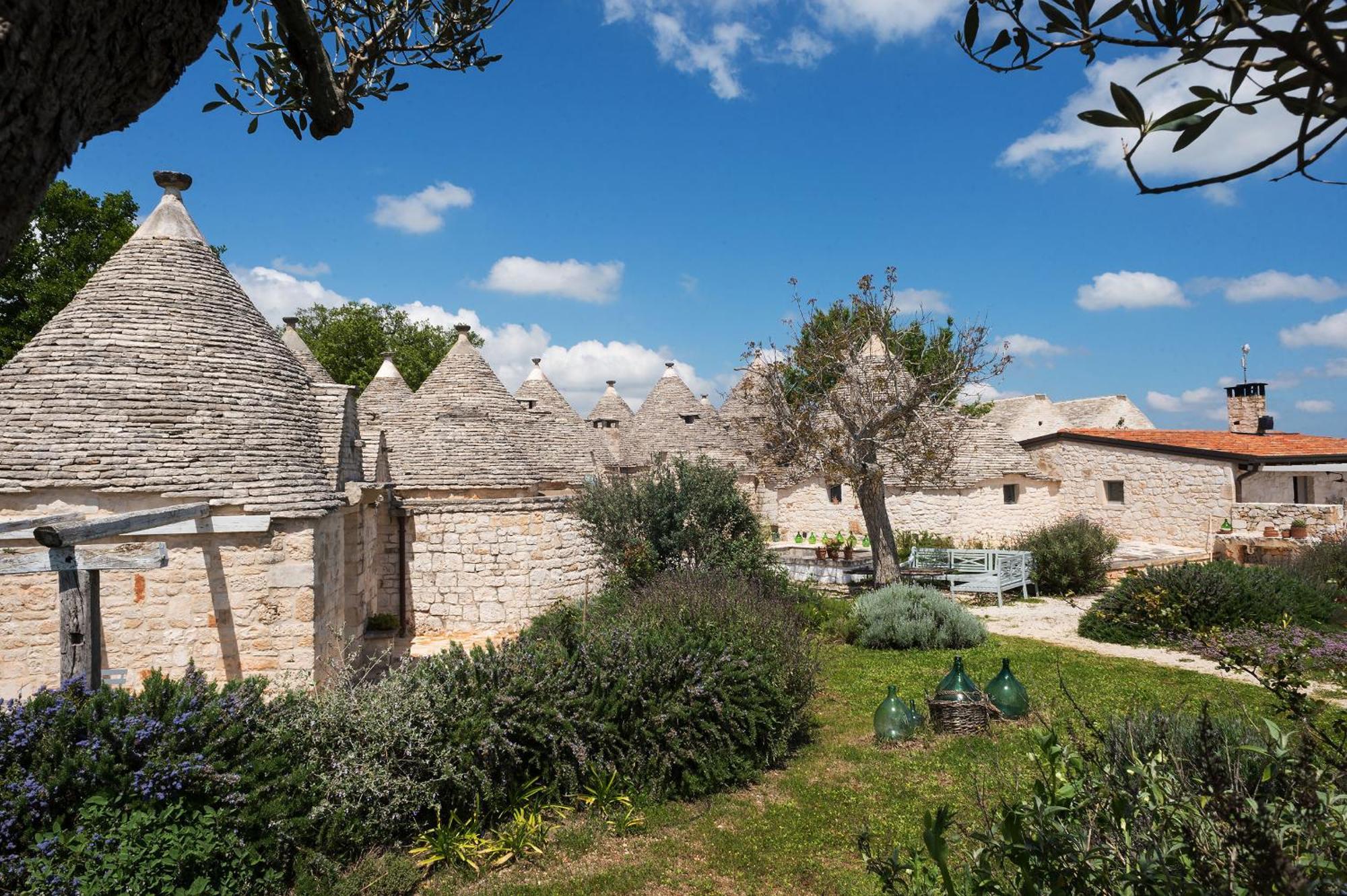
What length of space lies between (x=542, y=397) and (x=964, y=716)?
74.9 ft

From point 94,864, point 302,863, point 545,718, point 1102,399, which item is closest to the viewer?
point 94,864

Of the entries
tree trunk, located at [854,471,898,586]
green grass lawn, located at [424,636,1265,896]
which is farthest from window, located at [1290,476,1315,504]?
green grass lawn, located at [424,636,1265,896]

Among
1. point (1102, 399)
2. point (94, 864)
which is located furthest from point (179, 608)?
point (1102, 399)

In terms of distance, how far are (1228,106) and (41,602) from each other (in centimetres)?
1065

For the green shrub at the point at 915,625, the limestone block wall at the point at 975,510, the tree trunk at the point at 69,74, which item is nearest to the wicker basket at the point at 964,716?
the green shrub at the point at 915,625

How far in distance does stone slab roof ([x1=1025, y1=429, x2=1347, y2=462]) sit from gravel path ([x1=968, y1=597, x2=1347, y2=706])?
6809 millimetres

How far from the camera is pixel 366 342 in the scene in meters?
37.2

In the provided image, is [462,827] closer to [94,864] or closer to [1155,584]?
[94,864]

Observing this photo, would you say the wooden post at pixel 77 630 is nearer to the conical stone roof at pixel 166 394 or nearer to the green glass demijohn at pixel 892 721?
the conical stone roof at pixel 166 394

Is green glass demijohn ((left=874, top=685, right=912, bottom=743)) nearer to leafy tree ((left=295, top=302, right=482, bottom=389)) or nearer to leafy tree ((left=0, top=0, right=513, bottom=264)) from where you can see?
leafy tree ((left=0, top=0, right=513, bottom=264))

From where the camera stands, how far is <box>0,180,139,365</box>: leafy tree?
63.6ft

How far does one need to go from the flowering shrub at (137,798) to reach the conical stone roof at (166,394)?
12.6 feet

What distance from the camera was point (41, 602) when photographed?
7965 millimetres

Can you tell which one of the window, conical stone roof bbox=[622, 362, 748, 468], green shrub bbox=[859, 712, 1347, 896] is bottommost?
green shrub bbox=[859, 712, 1347, 896]
